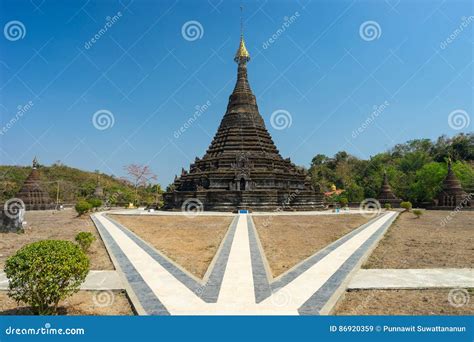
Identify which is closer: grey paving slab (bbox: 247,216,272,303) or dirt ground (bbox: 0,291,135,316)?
dirt ground (bbox: 0,291,135,316)

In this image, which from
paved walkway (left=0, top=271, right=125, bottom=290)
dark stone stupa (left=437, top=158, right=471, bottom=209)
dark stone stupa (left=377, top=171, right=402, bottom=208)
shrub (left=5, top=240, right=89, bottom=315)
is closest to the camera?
shrub (left=5, top=240, right=89, bottom=315)

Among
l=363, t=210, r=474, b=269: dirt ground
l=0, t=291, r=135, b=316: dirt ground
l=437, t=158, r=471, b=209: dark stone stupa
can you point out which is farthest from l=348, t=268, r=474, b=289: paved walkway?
l=437, t=158, r=471, b=209: dark stone stupa

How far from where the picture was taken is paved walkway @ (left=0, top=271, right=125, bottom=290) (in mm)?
7281

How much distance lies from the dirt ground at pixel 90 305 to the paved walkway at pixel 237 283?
26cm

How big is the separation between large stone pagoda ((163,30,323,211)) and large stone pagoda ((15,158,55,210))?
64.6ft

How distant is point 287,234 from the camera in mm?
16141

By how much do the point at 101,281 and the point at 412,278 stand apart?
7868 millimetres

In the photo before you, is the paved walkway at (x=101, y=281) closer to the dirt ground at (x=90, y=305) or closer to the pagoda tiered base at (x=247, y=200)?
the dirt ground at (x=90, y=305)

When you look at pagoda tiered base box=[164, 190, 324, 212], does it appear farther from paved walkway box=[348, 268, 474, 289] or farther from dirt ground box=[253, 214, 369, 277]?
paved walkway box=[348, 268, 474, 289]

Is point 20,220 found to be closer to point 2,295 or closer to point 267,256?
point 2,295

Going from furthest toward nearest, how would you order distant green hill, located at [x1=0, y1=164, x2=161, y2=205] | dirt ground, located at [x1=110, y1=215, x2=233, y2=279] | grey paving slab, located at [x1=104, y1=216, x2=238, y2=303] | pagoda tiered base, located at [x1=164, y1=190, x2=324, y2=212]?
distant green hill, located at [x1=0, y1=164, x2=161, y2=205], pagoda tiered base, located at [x1=164, y1=190, x2=324, y2=212], dirt ground, located at [x1=110, y1=215, x2=233, y2=279], grey paving slab, located at [x1=104, y1=216, x2=238, y2=303]

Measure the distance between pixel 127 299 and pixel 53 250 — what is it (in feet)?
6.11

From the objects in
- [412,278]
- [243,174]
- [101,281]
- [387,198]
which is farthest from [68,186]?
[412,278]

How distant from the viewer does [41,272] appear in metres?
5.36
